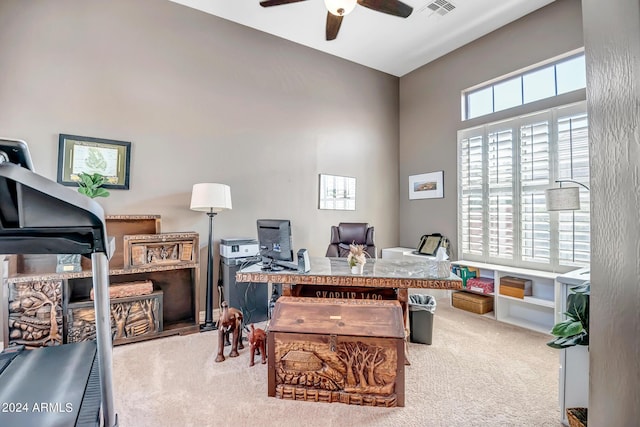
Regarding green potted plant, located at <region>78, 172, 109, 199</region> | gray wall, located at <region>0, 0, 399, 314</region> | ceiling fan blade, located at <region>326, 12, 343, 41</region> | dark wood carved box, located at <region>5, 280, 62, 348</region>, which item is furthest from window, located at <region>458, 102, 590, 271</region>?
dark wood carved box, located at <region>5, 280, 62, 348</region>

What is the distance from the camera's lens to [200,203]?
9.67 feet

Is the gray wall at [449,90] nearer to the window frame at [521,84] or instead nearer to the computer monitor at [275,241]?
the window frame at [521,84]

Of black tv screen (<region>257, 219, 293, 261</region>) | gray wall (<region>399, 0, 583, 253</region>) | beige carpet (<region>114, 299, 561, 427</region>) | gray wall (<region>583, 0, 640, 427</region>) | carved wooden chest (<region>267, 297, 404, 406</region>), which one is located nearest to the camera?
gray wall (<region>583, 0, 640, 427</region>)

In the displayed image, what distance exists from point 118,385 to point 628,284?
272cm

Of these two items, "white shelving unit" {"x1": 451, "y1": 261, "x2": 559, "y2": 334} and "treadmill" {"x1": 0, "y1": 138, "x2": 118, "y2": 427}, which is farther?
"white shelving unit" {"x1": 451, "y1": 261, "x2": 559, "y2": 334}

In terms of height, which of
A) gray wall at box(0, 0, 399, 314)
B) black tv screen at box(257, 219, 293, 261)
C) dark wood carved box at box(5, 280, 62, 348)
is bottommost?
dark wood carved box at box(5, 280, 62, 348)

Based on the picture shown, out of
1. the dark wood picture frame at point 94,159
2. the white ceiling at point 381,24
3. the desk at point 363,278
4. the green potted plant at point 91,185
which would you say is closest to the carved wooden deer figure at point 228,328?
the desk at point 363,278

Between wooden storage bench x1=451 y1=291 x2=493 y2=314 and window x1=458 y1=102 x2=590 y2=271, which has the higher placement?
window x1=458 y1=102 x2=590 y2=271

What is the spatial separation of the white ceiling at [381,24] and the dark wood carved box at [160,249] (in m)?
2.64

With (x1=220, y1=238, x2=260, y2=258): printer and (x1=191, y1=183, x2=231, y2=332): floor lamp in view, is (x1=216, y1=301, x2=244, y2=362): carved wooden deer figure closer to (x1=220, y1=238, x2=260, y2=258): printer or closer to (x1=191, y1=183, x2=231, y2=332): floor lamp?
(x1=191, y1=183, x2=231, y2=332): floor lamp

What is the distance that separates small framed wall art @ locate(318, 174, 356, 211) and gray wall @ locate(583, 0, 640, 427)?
3.58 meters

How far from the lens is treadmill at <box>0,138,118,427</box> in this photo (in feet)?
2.75

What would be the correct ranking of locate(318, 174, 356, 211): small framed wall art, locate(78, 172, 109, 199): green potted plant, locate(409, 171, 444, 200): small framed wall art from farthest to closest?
locate(409, 171, 444, 200): small framed wall art, locate(318, 174, 356, 211): small framed wall art, locate(78, 172, 109, 199): green potted plant

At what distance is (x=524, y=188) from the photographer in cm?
348
